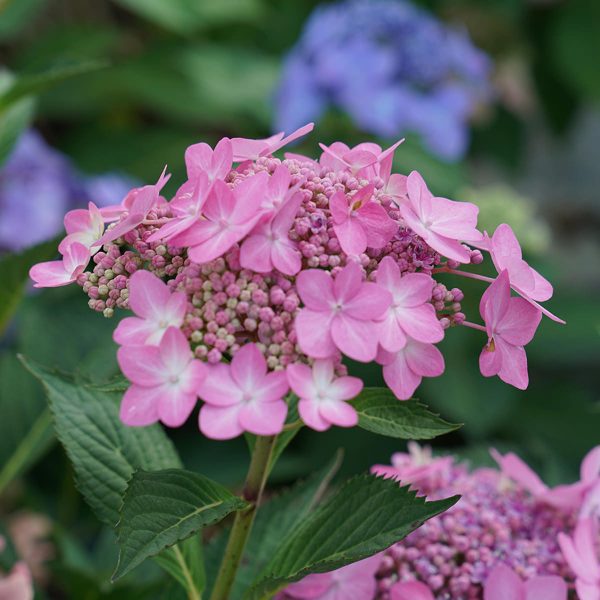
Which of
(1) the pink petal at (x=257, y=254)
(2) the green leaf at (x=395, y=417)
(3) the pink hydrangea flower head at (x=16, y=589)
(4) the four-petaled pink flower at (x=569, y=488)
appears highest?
(1) the pink petal at (x=257, y=254)

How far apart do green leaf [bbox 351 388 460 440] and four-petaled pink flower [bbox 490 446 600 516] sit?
22 cm

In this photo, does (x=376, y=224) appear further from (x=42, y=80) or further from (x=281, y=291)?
(x=42, y=80)

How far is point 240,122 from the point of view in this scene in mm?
2230

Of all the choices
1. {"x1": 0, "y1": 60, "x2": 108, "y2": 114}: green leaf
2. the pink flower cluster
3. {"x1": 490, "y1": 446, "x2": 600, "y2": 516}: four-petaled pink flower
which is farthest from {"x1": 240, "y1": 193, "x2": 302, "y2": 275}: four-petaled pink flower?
{"x1": 0, "y1": 60, "x2": 108, "y2": 114}: green leaf

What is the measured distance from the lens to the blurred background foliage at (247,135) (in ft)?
3.57

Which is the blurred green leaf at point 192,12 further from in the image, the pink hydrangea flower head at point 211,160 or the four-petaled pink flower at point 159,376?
the four-petaled pink flower at point 159,376

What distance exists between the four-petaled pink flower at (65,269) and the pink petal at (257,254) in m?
0.11

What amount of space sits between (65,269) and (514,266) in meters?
0.28

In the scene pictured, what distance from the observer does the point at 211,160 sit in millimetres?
570

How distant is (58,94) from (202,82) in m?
0.42

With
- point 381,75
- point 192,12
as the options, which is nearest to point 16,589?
point 381,75

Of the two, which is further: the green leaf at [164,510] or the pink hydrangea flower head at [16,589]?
the pink hydrangea flower head at [16,589]

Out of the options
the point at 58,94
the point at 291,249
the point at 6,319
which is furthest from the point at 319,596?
the point at 58,94

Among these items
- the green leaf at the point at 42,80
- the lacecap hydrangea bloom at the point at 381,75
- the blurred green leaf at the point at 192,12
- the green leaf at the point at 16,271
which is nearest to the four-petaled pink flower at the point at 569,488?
the green leaf at the point at 16,271
